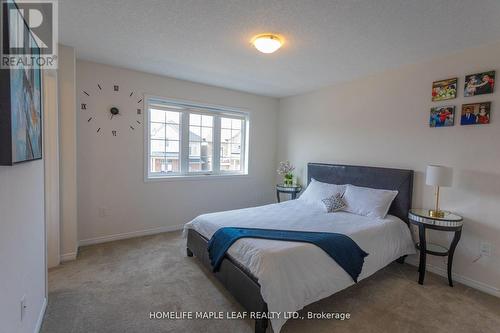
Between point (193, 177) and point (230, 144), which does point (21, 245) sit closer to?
point (193, 177)

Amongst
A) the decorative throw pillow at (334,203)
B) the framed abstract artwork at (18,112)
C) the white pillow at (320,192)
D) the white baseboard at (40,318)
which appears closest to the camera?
the framed abstract artwork at (18,112)

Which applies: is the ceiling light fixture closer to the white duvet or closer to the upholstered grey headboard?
the white duvet

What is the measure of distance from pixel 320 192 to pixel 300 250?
5.64 feet

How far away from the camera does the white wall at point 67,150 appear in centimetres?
269

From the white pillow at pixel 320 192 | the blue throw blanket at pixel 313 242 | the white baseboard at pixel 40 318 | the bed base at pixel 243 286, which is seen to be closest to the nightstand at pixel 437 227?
the blue throw blanket at pixel 313 242

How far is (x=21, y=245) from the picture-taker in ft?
4.52

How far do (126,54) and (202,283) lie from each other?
275 centimetres

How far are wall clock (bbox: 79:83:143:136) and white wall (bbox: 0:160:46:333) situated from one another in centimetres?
151

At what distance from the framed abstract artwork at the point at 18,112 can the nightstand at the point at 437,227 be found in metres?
3.23

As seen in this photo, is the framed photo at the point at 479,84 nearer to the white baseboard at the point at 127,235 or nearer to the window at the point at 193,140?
the window at the point at 193,140

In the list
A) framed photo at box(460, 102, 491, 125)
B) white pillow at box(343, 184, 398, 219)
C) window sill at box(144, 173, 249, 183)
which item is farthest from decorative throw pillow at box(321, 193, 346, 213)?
window sill at box(144, 173, 249, 183)

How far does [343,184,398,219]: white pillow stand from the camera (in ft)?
9.40

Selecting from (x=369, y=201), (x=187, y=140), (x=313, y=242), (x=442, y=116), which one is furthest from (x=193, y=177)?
(x=442, y=116)

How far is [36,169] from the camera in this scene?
172 cm
